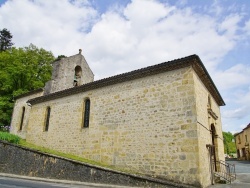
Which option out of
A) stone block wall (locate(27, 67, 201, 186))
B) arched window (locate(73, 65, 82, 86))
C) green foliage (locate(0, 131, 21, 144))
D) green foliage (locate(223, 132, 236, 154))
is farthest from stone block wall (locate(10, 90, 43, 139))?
green foliage (locate(223, 132, 236, 154))

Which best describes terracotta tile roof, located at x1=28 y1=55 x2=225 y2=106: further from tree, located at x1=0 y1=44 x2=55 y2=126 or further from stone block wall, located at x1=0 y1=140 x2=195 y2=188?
tree, located at x1=0 y1=44 x2=55 y2=126

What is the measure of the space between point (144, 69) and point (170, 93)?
187cm

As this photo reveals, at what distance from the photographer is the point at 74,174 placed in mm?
9586

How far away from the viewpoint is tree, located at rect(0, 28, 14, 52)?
3784 cm

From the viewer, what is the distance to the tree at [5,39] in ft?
124

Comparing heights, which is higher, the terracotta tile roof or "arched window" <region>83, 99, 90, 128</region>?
the terracotta tile roof

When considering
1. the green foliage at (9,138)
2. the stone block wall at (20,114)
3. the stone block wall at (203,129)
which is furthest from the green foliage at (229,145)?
the green foliage at (9,138)

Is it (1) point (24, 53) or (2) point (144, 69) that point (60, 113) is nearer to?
(2) point (144, 69)

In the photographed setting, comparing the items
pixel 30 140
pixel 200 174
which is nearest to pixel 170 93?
pixel 200 174

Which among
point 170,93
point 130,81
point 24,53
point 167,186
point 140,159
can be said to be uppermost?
point 24,53

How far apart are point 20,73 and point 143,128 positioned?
2040cm

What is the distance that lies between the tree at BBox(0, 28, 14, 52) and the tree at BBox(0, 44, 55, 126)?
1281cm

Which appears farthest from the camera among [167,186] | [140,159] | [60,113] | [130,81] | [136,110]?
[60,113]

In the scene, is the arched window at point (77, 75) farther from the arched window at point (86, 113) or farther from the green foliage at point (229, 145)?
the green foliage at point (229, 145)
